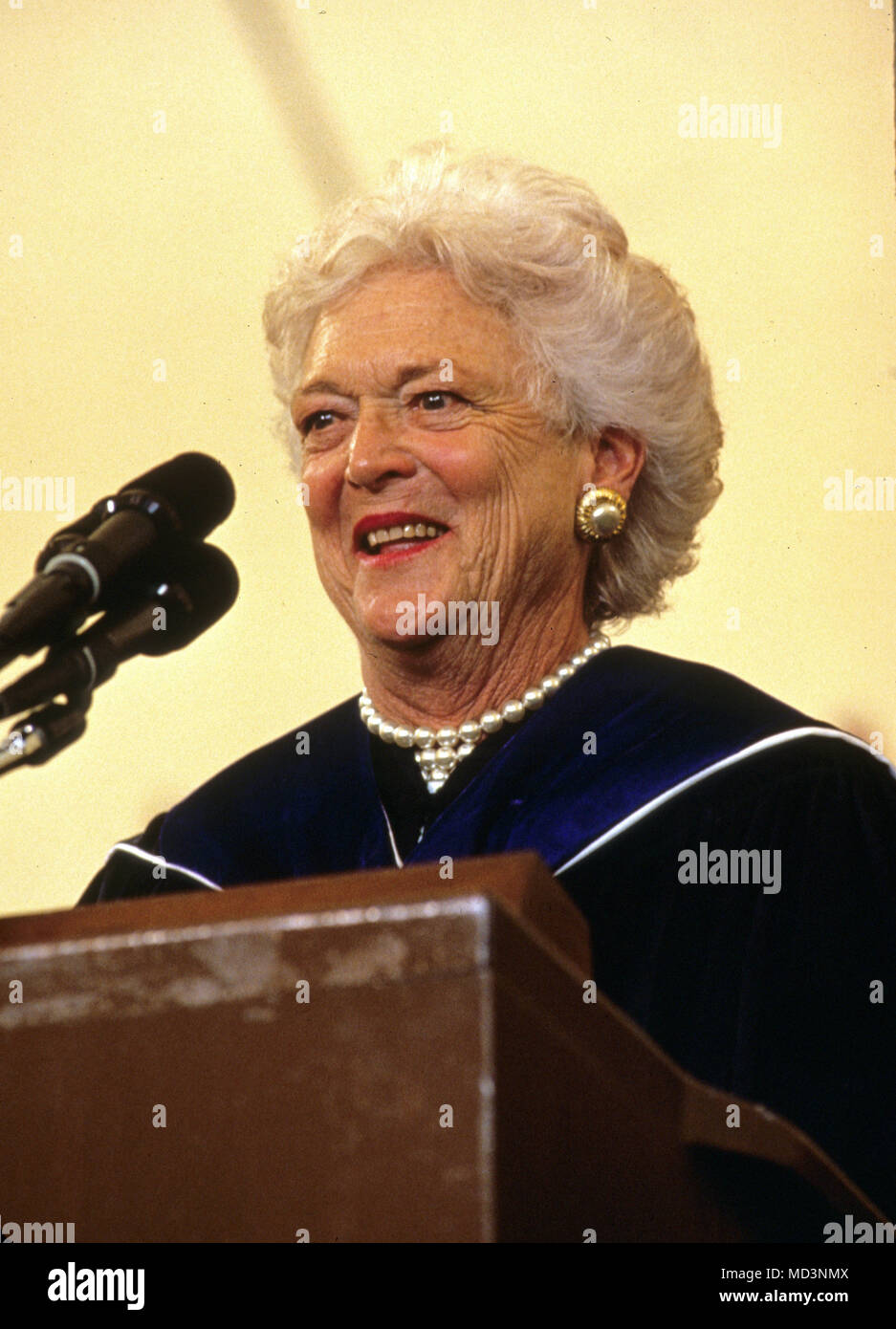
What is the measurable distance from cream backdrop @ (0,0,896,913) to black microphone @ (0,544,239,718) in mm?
1390

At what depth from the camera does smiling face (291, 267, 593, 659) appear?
199 centimetres

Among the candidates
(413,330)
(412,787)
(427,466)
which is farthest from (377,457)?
(412,787)

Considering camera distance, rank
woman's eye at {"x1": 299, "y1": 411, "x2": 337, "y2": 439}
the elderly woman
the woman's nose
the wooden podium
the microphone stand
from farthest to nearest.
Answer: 1. woman's eye at {"x1": 299, "y1": 411, "x2": 337, "y2": 439}
2. the woman's nose
3. the elderly woman
4. the microphone stand
5. the wooden podium

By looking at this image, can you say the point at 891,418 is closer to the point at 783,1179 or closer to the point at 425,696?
the point at 425,696

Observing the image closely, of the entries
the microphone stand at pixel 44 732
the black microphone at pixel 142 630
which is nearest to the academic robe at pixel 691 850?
the black microphone at pixel 142 630

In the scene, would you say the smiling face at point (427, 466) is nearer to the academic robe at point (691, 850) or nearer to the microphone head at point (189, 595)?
the academic robe at point (691, 850)

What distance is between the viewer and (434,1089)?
774mm

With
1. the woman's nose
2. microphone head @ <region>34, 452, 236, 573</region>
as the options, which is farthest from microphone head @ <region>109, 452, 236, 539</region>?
the woman's nose

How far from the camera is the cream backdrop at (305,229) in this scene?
2.88 m

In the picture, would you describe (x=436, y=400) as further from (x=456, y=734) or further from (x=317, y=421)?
(x=456, y=734)

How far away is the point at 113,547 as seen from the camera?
1.42m

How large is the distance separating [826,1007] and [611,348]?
846 mm

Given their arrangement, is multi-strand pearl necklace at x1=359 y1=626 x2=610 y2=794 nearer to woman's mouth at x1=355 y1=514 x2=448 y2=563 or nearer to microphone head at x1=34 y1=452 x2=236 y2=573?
woman's mouth at x1=355 y1=514 x2=448 y2=563

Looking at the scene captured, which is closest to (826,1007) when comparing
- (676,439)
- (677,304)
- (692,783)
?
(692,783)
